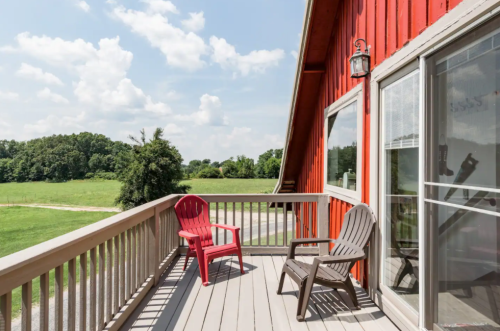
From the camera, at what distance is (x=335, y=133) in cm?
427

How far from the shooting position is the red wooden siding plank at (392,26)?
2.52 m

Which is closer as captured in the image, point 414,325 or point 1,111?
point 414,325

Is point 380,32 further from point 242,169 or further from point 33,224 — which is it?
point 242,169

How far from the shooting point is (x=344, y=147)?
12.8ft

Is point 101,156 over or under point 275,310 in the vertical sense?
over

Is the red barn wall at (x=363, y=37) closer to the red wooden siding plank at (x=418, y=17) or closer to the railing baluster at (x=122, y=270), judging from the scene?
the red wooden siding plank at (x=418, y=17)

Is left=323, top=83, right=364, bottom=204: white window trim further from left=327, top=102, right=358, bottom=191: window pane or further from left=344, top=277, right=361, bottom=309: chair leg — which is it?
Result: left=344, top=277, right=361, bottom=309: chair leg

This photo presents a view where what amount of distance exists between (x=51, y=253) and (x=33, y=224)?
21476 mm

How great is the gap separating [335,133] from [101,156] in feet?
120

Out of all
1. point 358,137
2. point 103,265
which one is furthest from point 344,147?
point 103,265

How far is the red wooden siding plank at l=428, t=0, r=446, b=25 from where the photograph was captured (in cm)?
184

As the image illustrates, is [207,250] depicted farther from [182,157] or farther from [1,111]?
[1,111]

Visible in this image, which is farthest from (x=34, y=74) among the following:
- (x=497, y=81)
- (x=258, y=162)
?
(x=497, y=81)

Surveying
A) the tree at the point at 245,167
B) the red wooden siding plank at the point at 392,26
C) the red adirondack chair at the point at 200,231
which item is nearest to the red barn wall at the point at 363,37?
the red wooden siding plank at the point at 392,26
